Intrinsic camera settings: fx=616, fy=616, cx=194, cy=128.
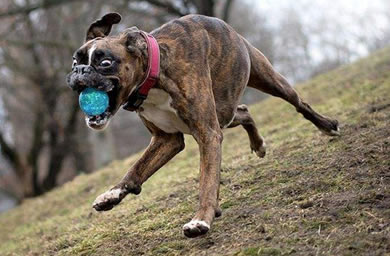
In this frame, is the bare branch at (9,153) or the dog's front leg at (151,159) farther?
the bare branch at (9,153)

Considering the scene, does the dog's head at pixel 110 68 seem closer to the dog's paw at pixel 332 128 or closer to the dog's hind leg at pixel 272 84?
the dog's hind leg at pixel 272 84

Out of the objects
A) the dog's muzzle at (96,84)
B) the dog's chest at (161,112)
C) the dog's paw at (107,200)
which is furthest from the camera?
the dog's paw at (107,200)

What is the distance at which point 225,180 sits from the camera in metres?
5.85

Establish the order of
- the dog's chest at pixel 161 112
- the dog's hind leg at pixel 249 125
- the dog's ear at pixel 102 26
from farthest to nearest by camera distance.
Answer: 1. the dog's hind leg at pixel 249 125
2. the dog's ear at pixel 102 26
3. the dog's chest at pixel 161 112

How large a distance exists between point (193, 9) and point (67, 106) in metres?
5.54

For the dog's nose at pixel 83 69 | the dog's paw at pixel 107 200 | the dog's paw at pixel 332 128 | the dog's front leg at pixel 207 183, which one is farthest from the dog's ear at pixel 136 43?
the dog's paw at pixel 332 128

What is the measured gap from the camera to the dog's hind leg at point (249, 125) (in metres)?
5.69

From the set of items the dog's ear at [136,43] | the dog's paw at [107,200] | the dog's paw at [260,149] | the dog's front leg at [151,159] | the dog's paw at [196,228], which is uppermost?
the dog's ear at [136,43]

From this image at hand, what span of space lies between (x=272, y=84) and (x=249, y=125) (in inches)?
Result: 23.2

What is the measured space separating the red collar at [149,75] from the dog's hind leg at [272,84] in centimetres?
130

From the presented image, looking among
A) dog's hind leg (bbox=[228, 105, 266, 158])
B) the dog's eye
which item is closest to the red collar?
the dog's eye

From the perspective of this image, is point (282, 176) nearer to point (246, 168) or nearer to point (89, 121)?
point (246, 168)

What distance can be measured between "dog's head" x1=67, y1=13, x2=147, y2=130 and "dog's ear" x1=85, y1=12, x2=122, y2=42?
1.45 feet

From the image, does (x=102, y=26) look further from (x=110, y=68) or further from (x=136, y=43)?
(x=110, y=68)
